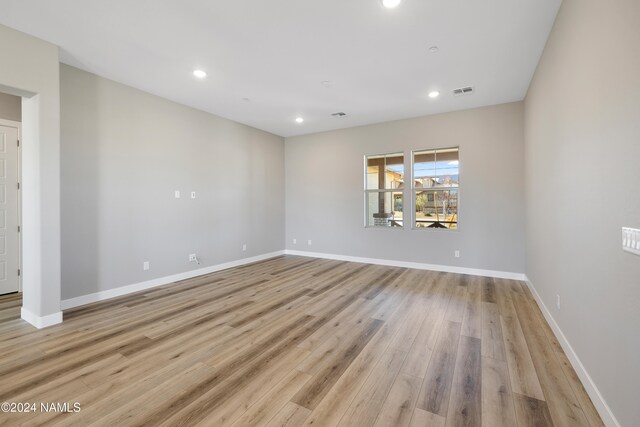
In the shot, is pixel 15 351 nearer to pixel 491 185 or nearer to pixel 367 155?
pixel 367 155

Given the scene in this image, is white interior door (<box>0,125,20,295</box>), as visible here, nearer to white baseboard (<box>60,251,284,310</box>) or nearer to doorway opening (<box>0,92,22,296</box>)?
doorway opening (<box>0,92,22,296</box>)

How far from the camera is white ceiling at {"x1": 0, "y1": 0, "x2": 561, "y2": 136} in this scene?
2.39m

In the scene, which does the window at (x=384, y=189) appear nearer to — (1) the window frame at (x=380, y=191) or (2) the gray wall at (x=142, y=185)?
(1) the window frame at (x=380, y=191)

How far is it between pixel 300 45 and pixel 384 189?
355 centimetres

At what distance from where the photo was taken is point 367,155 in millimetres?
5918

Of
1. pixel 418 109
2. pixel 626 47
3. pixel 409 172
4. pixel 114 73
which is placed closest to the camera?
pixel 626 47

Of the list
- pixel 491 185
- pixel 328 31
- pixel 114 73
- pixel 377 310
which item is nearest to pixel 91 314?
pixel 114 73

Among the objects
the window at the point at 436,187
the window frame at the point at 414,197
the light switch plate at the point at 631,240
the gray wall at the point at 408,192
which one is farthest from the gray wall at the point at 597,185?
the window at the point at 436,187

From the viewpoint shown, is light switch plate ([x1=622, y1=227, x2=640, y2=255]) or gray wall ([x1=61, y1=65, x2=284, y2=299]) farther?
gray wall ([x1=61, y1=65, x2=284, y2=299])

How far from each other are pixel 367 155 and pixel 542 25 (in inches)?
139

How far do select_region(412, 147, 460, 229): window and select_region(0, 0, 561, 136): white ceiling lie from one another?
1109 millimetres

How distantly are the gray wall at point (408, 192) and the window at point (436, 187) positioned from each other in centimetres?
15

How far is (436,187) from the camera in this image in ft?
17.1

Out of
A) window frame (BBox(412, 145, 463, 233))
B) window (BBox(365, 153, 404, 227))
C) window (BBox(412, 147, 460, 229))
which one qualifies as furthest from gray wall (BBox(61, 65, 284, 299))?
window (BBox(412, 147, 460, 229))
